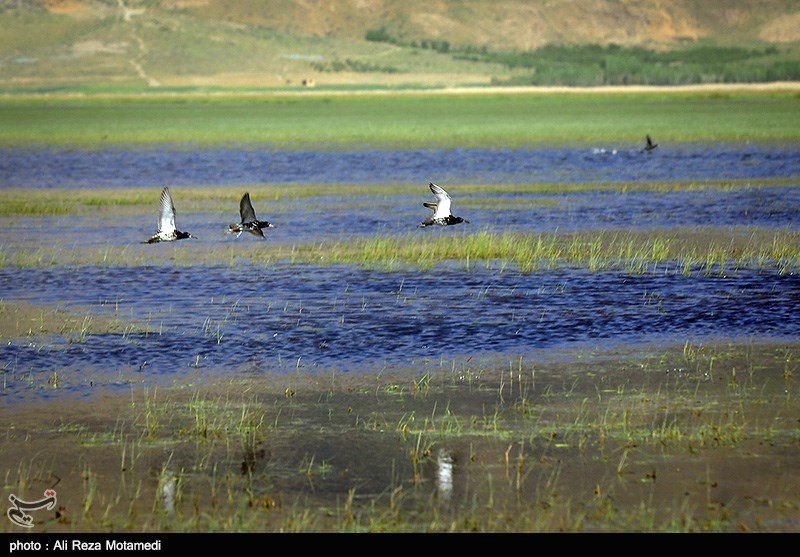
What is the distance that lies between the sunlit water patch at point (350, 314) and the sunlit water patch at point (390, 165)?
26.4m

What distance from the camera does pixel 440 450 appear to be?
14727 mm

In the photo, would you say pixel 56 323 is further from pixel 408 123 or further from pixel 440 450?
pixel 408 123

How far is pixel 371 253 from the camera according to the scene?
30453mm

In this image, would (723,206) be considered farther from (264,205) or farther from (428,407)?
(428,407)

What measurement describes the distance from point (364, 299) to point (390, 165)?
3881 cm

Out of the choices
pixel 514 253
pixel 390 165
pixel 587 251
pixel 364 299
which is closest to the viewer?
pixel 364 299

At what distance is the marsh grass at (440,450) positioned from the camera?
12.6 metres

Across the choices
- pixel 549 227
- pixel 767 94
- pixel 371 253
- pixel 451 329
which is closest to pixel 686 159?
pixel 549 227

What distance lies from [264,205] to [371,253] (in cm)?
1481

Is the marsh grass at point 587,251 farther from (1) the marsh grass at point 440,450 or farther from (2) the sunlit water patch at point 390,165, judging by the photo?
(2) the sunlit water patch at point 390,165
